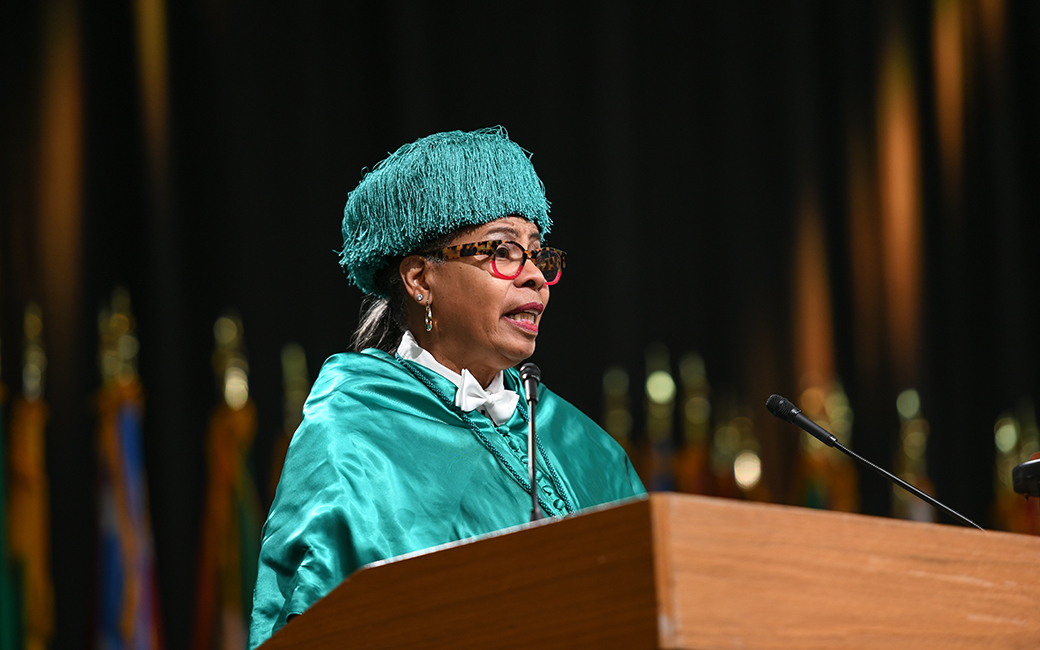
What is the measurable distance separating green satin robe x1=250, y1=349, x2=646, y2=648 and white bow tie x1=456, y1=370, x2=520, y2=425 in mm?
18

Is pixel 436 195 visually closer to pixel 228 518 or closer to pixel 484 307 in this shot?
pixel 484 307

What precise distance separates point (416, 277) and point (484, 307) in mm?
163

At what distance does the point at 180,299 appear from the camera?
4078 mm

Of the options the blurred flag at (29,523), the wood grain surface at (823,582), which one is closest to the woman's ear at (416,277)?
the wood grain surface at (823,582)

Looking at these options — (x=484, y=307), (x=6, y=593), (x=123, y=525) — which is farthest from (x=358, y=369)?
(x=6, y=593)

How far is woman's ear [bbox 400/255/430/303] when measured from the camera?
2207 millimetres

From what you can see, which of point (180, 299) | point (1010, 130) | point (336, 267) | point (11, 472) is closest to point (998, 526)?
point (1010, 130)

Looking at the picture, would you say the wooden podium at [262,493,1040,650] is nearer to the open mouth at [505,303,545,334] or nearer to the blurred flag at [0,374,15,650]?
the open mouth at [505,303,545,334]

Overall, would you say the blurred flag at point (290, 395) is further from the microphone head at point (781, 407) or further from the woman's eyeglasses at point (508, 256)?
the microphone head at point (781, 407)

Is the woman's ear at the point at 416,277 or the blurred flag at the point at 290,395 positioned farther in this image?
the blurred flag at the point at 290,395

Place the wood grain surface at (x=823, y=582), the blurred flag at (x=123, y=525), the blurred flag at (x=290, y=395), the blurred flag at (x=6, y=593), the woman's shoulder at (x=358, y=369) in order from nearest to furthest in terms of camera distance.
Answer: the wood grain surface at (x=823, y=582), the woman's shoulder at (x=358, y=369), the blurred flag at (x=6, y=593), the blurred flag at (x=123, y=525), the blurred flag at (x=290, y=395)

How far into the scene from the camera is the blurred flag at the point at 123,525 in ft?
12.5

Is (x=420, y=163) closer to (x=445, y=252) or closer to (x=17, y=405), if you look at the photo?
(x=445, y=252)

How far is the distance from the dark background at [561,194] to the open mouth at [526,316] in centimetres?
215
